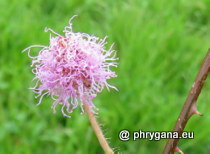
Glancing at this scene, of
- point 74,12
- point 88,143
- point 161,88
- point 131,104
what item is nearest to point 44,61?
point 88,143

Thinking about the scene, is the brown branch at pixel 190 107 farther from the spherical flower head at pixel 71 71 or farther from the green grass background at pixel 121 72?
the green grass background at pixel 121 72

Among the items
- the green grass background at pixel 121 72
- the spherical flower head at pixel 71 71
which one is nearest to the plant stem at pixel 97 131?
the spherical flower head at pixel 71 71

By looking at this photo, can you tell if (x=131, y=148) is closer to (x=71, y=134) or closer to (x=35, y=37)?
(x=71, y=134)

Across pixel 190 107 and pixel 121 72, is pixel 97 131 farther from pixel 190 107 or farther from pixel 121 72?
pixel 121 72

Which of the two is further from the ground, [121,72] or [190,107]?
[121,72]

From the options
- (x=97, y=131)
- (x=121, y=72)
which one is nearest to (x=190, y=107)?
(x=97, y=131)

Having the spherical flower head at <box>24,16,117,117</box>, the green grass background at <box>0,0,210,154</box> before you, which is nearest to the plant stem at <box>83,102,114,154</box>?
the spherical flower head at <box>24,16,117,117</box>

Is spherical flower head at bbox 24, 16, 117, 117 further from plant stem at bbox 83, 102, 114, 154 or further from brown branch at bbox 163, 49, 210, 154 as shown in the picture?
brown branch at bbox 163, 49, 210, 154

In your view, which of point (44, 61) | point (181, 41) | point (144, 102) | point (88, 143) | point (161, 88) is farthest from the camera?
point (181, 41)
